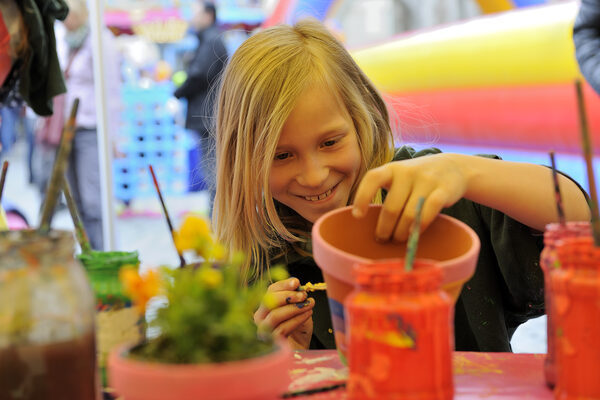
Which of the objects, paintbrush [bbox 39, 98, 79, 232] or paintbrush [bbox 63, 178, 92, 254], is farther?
paintbrush [bbox 63, 178, 92, 254]

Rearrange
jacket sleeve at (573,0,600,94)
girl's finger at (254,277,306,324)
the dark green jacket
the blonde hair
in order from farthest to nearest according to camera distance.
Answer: jacket sleeve at (573,0,600,94)
the blonde hair
the dark green jacket
girl's finger at (254,277,306,324)

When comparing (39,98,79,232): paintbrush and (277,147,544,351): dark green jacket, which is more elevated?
(39,98,79,232): paintbrush

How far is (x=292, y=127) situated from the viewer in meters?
1.14

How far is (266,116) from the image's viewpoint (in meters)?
1.17

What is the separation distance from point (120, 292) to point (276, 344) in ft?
0.71

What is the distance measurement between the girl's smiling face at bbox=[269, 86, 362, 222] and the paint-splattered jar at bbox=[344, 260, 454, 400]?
0.59 m

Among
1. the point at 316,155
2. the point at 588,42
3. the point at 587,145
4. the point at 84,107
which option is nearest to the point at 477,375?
the point at 587,145

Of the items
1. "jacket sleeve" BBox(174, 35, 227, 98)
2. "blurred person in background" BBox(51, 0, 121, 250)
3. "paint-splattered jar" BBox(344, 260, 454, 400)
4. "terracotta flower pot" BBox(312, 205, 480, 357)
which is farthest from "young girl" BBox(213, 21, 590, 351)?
"jacket sleeve" BBox(174, 35, 227, 98)

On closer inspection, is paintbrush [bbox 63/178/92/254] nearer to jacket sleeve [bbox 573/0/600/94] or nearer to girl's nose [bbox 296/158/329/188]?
girl's nose [bbox 296/158/329/188]

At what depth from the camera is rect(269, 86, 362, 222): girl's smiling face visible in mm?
1144

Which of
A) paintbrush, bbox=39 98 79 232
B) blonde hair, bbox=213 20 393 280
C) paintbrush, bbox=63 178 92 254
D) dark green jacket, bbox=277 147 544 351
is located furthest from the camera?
blonde hair, bbox=213 20 393 280

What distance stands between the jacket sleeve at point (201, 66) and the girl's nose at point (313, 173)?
272 cm

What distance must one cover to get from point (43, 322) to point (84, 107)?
120 inches

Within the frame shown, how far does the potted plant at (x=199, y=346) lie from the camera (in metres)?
0.48
